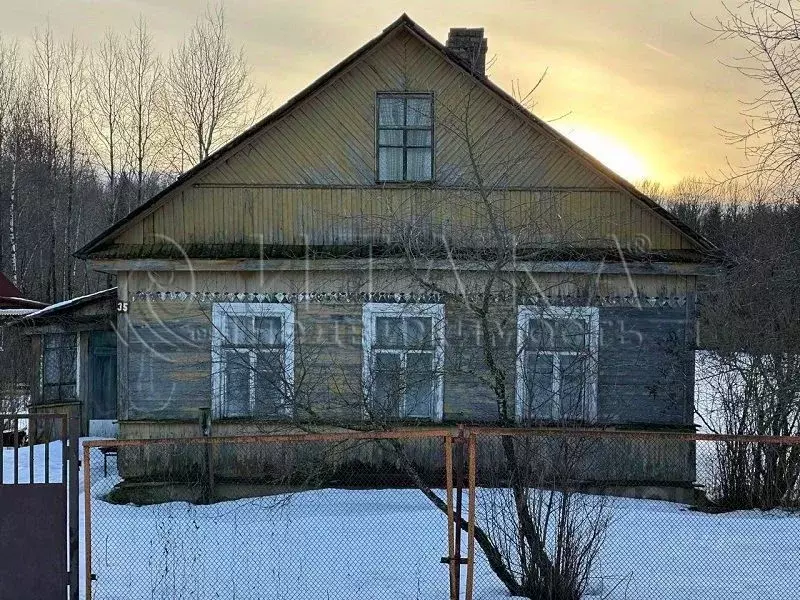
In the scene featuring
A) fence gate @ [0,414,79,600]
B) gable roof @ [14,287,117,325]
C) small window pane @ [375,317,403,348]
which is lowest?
fence gate @ [0,414,79,600]

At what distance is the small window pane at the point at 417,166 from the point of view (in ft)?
37.0

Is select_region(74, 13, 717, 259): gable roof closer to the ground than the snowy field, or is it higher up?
higher up

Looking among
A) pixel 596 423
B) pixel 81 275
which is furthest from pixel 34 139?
pixel 596 423

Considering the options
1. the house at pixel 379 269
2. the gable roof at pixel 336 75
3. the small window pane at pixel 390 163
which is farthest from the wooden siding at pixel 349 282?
the small window pane at pixel 390 163

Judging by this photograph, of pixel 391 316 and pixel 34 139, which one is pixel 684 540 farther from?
pixel 34 139

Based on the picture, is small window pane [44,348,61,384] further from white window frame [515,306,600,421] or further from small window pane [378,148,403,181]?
white window frame [515,306,600,421]

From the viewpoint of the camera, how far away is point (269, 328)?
Result: 439 inches

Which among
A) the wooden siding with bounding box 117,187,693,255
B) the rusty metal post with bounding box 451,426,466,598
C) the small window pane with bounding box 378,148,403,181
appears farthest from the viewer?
the small window pane with bounding box 378,148,403,181

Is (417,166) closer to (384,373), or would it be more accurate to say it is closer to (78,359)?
(384,373)

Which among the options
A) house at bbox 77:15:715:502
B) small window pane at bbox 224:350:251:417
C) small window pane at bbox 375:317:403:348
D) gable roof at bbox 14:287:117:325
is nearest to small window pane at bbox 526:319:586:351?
house at bbox 77:15:715:502

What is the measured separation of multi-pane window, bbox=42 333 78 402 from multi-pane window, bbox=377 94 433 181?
8783 mm

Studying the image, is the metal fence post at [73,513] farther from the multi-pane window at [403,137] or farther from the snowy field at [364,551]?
the multi-pane window at [403,137]

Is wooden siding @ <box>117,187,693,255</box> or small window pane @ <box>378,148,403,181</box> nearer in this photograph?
wooden siding @ <box>117,187,693,255</box>

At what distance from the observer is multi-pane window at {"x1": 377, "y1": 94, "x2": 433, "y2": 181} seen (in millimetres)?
11258
